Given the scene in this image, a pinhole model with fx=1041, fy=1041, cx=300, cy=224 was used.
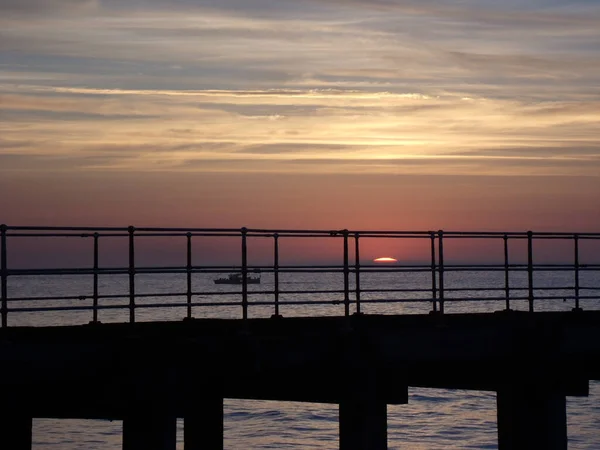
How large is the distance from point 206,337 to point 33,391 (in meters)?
2.05

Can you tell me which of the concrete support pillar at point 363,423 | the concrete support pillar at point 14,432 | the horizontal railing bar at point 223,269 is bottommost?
the concrete support pillar at point 14,432

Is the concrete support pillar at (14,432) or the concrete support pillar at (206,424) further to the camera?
the concrete support pillar at (206,424)

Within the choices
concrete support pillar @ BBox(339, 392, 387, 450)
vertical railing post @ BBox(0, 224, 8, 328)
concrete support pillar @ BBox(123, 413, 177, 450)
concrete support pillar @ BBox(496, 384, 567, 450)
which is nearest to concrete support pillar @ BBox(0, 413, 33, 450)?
vertical railing post @ BBox(0, 224, 8, 328)

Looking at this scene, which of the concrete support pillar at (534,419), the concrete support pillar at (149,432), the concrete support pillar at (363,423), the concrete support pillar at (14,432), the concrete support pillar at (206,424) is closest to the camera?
the concrete support pillar at (149,432)

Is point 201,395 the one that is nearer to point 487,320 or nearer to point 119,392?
point 119,392

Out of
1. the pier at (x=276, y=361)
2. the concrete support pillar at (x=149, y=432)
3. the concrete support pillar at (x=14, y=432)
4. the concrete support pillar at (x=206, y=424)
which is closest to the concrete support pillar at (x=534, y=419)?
the pier at (x=276, y=361)

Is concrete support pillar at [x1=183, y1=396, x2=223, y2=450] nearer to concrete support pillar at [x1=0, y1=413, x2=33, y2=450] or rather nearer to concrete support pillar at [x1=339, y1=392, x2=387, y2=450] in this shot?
concrete support pillar at [x1=0, y1=413, x2=33, y2=450]

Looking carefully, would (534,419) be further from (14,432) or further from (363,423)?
(14,432)

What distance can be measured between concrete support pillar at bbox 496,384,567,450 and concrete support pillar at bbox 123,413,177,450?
5.51m

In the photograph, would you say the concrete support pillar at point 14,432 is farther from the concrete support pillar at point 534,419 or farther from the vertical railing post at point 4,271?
the concrete support pillar at point 534,419

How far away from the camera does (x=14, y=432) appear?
51.2ft

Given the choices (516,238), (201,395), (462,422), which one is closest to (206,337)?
(201,395)

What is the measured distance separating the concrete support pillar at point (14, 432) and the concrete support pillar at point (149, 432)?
16.1 ft

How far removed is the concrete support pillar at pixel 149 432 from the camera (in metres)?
11.1
